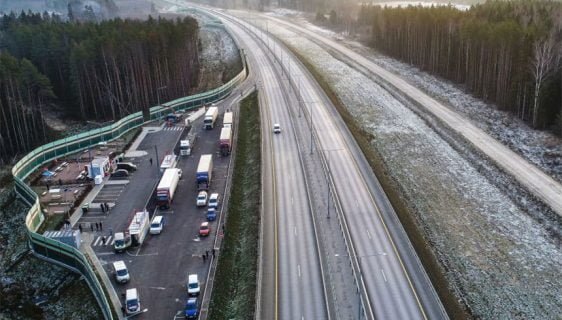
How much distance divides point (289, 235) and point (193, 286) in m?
13.9

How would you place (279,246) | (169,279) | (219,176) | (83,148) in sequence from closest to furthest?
(169,279) → (279,246) → (219,176) → (83,148)

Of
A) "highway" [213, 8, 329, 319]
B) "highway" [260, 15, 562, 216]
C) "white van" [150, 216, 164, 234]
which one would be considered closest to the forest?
"highway" [213, 8, 329, 319]

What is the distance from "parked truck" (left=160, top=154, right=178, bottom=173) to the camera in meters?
78.4

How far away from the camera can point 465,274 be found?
53312mm

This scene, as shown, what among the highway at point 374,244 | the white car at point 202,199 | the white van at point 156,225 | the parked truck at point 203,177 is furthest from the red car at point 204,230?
the parked truck at point 203,177

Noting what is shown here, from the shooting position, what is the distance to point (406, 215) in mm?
63688

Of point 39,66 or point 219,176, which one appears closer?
point 219,176

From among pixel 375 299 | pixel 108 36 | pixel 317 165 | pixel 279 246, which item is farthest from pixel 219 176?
pixel 108 36

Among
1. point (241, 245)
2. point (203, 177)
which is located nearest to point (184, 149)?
point (203, 177)

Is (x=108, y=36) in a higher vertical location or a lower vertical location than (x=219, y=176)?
higher

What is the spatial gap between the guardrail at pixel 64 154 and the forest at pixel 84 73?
40.4 ft

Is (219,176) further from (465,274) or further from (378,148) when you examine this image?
(465,274)

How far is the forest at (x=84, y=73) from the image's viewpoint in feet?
322

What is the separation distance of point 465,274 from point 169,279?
1162 inches
